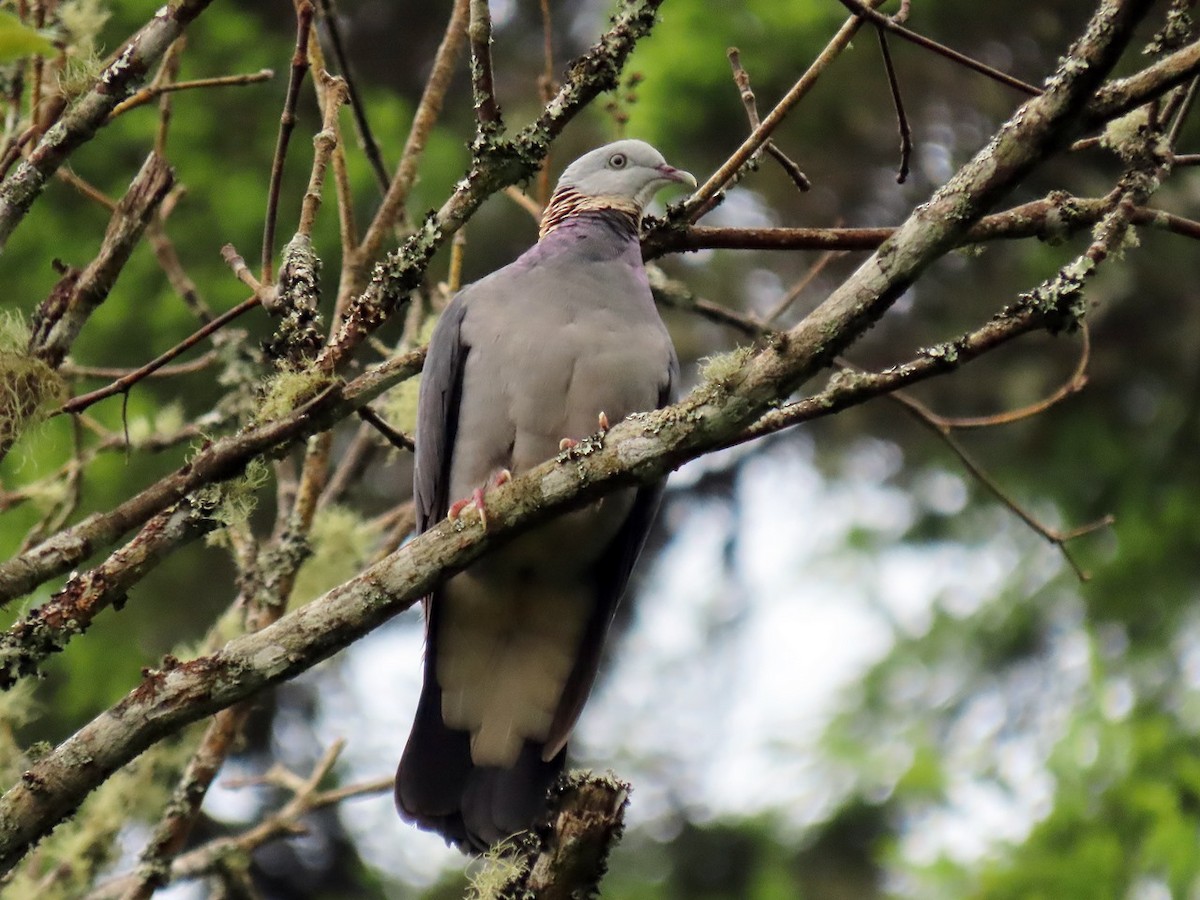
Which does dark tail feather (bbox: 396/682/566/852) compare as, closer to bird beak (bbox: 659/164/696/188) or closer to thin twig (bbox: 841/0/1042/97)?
bird beak (bbox: 659/164/696/188)

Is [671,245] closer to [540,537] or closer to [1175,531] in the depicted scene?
[540,537]

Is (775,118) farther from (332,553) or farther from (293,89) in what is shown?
(332,553)

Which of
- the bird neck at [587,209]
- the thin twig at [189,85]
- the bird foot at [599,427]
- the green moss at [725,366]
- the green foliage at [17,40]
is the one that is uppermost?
the bird neck at [587,209]

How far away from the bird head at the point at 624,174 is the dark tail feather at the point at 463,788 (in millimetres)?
1746

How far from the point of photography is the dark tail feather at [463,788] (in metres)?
3.81

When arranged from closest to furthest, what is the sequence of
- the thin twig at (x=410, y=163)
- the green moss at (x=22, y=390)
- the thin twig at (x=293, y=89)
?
1. the thin twig at (x=293, y=89)
2. the green moss at (x=22, y=390)
3. the thin twig at (x=410, y=163)

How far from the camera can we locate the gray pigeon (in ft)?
12.9

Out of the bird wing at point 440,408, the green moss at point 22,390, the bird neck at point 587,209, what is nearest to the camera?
the green moss at point 22,390

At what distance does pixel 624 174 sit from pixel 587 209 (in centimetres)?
24

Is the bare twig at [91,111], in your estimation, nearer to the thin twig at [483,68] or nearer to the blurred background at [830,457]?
the thin twig at [483,68]

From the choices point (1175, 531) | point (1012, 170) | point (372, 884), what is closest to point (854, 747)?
point (1175, 531)

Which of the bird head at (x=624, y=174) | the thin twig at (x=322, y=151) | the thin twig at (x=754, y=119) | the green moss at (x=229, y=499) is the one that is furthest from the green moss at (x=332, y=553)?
the thin twig at (x=754, y=119)

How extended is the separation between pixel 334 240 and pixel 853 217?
3.39 meters

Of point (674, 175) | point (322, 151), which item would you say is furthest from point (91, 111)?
point (674, 175)
